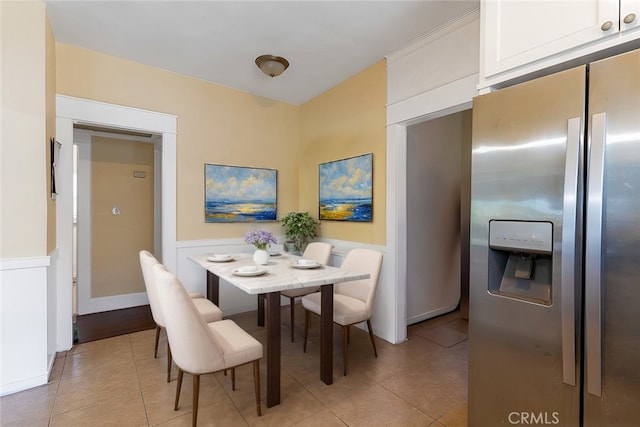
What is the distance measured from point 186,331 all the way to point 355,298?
1556 mm

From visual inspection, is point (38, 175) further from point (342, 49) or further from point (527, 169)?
point (527, 169)

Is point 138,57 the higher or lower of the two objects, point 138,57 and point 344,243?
the higher

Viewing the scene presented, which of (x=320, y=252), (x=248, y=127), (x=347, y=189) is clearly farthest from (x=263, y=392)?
(x=248, y=127)

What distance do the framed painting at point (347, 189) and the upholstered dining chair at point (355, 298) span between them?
0.61 m

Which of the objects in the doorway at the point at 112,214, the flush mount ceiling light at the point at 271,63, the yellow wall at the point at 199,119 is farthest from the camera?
the doorway at the point at 112,214

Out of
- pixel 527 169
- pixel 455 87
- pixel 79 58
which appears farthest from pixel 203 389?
pixel 79 58

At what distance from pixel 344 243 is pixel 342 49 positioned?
6.70 ft

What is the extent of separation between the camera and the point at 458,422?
185 centimetres

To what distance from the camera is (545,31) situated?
131cm

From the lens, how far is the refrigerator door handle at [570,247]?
3.71 ft

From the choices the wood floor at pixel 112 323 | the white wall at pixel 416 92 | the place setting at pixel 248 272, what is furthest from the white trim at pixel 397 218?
the wood floor at pixel 112 323

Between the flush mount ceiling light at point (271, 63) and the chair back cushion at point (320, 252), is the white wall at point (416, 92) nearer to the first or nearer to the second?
the chair back cushion at point (320, 252)

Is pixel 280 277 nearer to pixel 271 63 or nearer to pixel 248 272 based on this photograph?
pixel 248 272

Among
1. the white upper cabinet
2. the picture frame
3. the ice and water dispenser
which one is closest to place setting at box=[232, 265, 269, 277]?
the ice and water dispenser
